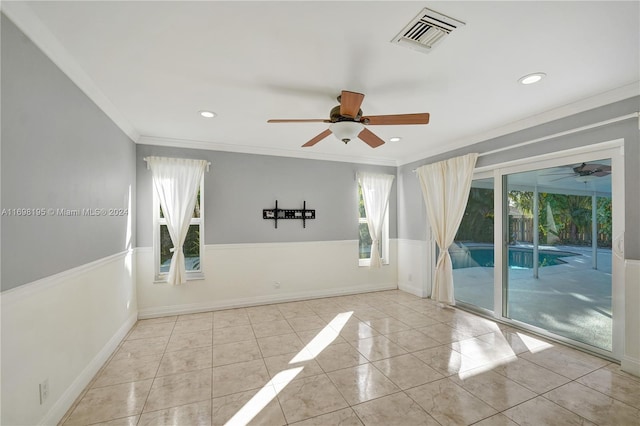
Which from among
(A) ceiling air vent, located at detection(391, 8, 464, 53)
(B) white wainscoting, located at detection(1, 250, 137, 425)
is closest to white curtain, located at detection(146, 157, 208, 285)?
(B) white wainscoting, located at detection(1, 250, 137, 425)

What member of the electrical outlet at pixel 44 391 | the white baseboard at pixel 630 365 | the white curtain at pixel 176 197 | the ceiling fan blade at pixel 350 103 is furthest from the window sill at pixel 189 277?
the white baseboard at pixel 630 365

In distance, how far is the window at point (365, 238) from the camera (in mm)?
5117

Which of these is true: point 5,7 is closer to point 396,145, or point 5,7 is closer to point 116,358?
point 116,358

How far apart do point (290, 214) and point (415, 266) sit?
7.75ft

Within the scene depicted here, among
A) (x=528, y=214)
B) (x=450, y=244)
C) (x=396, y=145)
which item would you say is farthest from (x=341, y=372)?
(x=396, y=145)

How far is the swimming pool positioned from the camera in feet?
10.5

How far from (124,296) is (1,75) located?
2554mm

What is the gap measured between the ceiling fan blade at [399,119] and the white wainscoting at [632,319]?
2216 millimetres

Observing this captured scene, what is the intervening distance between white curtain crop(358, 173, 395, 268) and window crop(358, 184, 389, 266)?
0.42 ft

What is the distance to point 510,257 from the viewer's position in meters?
3.55

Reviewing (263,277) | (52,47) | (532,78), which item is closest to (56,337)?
(52,47)

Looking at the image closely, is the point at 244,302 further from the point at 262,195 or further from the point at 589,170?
the point at 589,170

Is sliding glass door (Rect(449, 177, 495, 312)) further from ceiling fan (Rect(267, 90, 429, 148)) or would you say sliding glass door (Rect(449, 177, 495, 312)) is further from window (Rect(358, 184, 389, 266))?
ceiling fan (Rect(267, 90, 429, 148))

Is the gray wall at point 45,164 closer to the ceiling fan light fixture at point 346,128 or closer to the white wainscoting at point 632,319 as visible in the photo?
the ceiling fan light fixture at point 346,128
